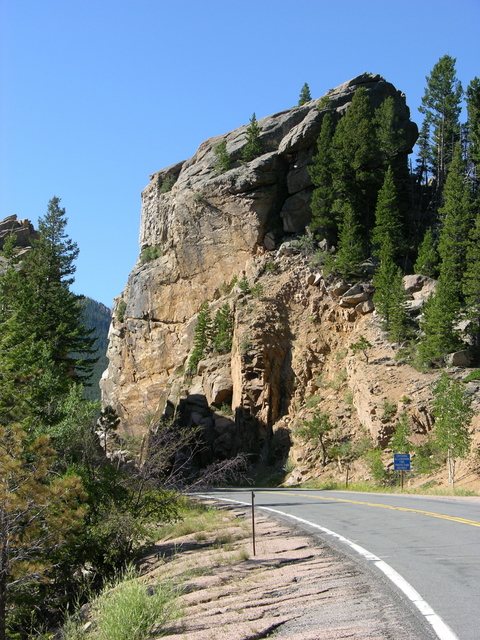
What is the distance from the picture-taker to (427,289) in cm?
4050

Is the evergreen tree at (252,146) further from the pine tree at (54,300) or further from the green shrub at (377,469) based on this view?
the green shrub at (377,469)

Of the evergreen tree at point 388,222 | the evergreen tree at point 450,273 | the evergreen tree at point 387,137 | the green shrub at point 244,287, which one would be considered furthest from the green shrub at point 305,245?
the evergreen tree at point 387,137

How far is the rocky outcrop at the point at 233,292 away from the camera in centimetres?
4306

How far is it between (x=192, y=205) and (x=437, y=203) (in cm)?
2240

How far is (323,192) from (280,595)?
43.3 m

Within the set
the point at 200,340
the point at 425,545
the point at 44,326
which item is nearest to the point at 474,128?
the point at 200,340

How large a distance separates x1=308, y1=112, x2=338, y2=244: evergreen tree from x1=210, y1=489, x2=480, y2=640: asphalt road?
3211 centimetres

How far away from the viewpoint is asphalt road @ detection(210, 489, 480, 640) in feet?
20.3

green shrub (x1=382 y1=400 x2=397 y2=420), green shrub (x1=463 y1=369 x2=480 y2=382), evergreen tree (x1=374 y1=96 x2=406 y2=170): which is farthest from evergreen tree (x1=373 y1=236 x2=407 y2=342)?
evergreen tree (x1=374 y1=96 x2=406 y2=170)

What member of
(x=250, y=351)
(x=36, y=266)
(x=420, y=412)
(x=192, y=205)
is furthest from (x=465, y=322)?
(x=36, y=266)

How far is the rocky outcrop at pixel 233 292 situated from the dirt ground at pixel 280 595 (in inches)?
1200

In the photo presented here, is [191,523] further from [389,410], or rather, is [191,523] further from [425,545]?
[389,410]

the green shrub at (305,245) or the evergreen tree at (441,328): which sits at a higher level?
the green shrub at (305,245)

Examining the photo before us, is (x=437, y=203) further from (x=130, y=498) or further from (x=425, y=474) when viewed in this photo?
(x=130, y=498)
